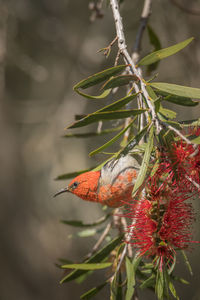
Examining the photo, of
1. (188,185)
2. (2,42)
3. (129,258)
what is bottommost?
(129,258)

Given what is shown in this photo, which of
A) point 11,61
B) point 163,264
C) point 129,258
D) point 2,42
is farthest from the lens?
point 11,61

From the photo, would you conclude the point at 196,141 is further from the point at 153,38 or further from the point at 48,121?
the point at 48,121

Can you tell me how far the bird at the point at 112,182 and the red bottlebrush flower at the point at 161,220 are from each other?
86 mm

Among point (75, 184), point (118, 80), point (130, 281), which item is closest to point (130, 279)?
point (130, 281)

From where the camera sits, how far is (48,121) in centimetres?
372

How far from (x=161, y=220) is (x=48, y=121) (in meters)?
2.79

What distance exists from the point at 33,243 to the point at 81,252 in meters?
0.57

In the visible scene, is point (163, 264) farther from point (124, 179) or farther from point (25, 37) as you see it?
point (25, 37)

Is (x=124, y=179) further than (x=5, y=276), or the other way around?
(x=5, y=276)

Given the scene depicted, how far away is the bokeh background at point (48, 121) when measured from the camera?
3441 mm

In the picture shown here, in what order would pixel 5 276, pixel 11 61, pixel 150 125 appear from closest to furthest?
pixel 150 125 < pixel 11 61 < pixel 5 276

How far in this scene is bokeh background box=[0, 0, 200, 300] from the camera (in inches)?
135

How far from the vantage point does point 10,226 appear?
4.17 m

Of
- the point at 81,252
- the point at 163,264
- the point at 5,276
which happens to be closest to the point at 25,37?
the point at 81,252
